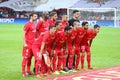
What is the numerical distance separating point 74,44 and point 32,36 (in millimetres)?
1636

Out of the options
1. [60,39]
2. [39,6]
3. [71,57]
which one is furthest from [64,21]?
[39,6]

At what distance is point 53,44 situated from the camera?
36.0 ft

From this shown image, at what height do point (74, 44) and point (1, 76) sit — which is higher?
point (74, 44)

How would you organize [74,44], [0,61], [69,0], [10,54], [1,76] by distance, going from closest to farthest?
[1,76], [74,44], [0,61], [10,54], [69,0]

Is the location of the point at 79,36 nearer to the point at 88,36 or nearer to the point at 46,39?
the point at 88,36

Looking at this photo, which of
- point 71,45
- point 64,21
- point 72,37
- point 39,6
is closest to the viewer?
point 72,37

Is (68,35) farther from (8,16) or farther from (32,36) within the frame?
(8,16)

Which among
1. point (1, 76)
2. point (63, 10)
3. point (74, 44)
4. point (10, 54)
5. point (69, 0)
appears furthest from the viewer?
point (69, 0)

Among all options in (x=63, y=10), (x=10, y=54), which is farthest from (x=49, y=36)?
(x=63, y=10)

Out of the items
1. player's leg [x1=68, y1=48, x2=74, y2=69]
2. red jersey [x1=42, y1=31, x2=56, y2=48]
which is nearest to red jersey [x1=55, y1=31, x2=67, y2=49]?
red jersey [x1=42, y1=31, x2=56, y2=48]

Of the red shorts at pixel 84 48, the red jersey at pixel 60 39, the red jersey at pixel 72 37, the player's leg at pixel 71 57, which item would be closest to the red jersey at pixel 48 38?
the red jersey at pixel 60 39

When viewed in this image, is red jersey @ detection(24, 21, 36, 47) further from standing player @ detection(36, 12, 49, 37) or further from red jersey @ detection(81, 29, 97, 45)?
red jersey @ detection(81, 29, 97, 45)

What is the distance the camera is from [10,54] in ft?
54.3

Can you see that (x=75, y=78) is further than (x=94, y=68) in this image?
No
